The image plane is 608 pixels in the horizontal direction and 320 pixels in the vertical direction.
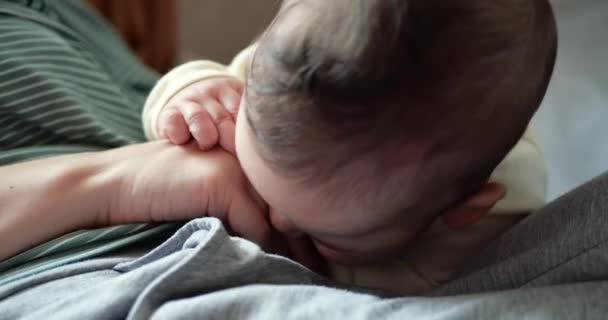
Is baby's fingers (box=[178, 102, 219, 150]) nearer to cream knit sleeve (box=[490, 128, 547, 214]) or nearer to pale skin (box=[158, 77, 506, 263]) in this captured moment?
pale skin (box=[158, 77, 506, 263])

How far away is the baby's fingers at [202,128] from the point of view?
63 cm

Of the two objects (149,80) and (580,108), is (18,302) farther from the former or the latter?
(580,108)

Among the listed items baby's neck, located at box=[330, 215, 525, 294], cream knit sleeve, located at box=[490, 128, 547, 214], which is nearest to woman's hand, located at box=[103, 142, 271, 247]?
baby's neck, located at box=[330, 215, 525, 294]

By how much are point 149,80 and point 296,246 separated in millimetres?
361

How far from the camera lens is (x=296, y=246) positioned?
66cm

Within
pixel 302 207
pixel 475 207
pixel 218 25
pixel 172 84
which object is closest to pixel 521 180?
pixel 475 207

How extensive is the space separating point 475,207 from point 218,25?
115cm

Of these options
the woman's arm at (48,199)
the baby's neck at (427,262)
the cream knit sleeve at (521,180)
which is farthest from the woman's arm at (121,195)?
the cream knit sleeve at (521,180)

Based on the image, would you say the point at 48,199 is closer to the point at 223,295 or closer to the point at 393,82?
the point at 223,295

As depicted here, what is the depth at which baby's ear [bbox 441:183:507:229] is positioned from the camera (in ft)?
1.94

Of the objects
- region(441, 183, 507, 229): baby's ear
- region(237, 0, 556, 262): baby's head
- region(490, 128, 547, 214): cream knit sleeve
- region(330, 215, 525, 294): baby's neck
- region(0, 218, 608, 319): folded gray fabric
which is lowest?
region(330, 215, 525, 294): baby's neck

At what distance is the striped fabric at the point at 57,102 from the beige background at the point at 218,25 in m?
0.77

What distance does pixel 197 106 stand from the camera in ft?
Answer: 2.18

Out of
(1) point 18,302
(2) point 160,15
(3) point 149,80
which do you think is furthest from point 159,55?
(1) point 18,302
